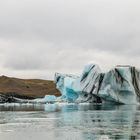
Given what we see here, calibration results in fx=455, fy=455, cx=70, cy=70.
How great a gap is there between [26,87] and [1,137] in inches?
4577

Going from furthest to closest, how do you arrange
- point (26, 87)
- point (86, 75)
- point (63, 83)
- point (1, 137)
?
point (26, 87) < point (63, 83) < point (86, 75) < point (1, 137)

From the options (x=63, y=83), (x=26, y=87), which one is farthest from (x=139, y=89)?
(x=26, y=87)

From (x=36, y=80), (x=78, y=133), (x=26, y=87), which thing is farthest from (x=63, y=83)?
(x=36, y=80)

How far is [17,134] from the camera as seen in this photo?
21484 mm

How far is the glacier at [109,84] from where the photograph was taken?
59.2 meters

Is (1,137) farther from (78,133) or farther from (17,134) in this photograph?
(78,133)

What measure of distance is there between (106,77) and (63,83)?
12103 mm

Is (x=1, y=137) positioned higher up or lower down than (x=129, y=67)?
lower down

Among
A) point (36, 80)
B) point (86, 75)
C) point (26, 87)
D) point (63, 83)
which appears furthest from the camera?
point (36, 80)

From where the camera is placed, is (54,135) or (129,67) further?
(129,67)

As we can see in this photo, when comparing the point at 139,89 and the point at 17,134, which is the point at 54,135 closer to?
the point at 17,134

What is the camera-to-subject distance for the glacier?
59.2m

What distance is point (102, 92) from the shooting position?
197 ft

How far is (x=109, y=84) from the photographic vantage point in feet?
196
